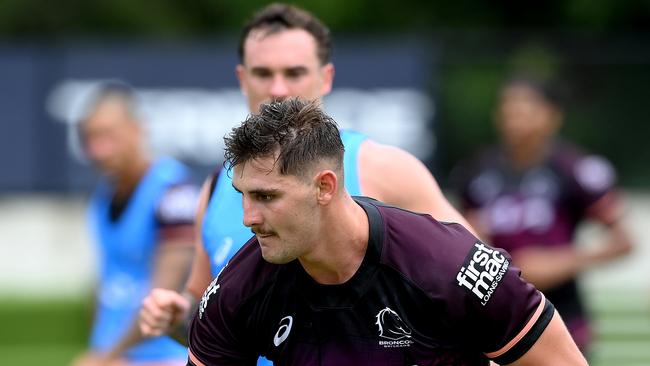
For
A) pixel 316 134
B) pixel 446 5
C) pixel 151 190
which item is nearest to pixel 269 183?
pixel 316 134

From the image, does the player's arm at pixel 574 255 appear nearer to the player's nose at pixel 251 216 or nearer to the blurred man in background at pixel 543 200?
the blurred man in background at pixel 543 200

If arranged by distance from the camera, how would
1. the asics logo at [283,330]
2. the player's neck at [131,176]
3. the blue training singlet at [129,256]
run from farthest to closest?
the player's neck at [131,176] → the blue training singlet at [129,256] → the asics logo at [283,330]

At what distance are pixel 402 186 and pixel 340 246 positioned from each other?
80 cm

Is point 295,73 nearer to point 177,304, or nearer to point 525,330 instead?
point 177,304

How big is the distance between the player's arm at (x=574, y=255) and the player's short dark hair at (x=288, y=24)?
8.97ft

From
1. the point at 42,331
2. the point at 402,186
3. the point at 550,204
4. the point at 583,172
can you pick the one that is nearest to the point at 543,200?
the point at 550,204

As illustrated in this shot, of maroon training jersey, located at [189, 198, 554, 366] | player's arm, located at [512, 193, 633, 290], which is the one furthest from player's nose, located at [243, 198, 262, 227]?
player's arm, located at [512, 193, 633, 290]

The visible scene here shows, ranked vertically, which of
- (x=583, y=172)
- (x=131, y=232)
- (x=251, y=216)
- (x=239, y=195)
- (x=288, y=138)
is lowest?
(x=131, y=232)

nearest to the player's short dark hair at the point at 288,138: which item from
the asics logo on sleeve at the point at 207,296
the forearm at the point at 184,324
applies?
the asics logo on sleeve at the point at 207,296

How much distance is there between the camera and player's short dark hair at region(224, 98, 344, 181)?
4.38 m

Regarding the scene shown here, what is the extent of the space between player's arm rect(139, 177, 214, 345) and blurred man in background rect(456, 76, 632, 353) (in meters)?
→ 3.16

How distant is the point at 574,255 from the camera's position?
8.48 metres

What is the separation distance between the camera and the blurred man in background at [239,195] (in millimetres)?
5234

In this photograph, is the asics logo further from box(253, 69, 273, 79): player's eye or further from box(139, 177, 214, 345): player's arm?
box(253, 69, 273, 79): player's eye
